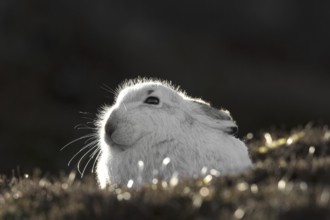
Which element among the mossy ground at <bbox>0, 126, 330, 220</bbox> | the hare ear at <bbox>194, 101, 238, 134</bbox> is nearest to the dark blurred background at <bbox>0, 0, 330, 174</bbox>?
the hare ear at <bbox>194, 101, 238, 134</bbox>

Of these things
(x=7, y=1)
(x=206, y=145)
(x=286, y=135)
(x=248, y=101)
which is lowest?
(x=206, y=145)

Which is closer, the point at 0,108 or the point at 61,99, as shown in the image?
the point at 0,108

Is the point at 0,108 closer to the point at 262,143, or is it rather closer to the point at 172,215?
the point at 262,143

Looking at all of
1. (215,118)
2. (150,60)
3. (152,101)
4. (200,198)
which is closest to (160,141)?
(152,101)

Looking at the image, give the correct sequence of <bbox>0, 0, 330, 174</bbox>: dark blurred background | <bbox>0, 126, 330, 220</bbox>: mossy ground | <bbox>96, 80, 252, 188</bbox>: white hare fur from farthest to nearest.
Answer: <bbox>0, 0, 330, 174</bbox>: dark blurred background → <bbox>96, 80, 252, 188</bbox>: white hare fur → <bbox>0, 126, 330, 220</bbox>: mossy ground

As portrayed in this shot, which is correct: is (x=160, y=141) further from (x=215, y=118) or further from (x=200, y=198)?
(x=200, y=198)

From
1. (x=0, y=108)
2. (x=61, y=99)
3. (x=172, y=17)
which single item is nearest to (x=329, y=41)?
(x=172, y=17)

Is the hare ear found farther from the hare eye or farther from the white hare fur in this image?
the hare eye
